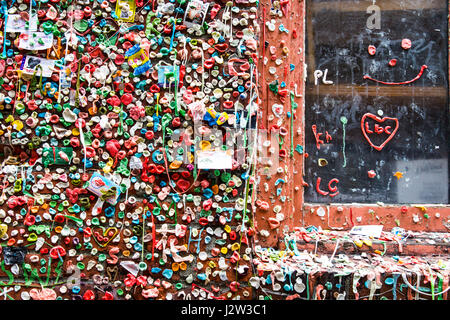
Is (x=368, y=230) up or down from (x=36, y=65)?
down

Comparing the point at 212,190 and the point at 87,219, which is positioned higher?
the point at 212,190

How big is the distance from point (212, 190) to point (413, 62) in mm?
1588

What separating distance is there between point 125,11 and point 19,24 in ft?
2.12

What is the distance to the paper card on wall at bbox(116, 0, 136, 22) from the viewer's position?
212cm

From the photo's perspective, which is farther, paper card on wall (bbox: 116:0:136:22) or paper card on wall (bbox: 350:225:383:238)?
paper card on wall (bbox: 350:225:383:238)

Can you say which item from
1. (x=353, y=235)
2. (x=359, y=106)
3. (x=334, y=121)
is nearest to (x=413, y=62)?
(x=359, y=106)

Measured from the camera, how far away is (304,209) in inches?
90.7

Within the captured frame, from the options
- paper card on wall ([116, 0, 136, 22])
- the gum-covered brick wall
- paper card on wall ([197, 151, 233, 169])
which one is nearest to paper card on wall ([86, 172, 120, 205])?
the gum-covered brick wall

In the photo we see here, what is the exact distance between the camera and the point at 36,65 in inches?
83.7

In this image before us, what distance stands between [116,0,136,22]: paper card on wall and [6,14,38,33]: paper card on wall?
50cm

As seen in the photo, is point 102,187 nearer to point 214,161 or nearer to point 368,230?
point 214,161

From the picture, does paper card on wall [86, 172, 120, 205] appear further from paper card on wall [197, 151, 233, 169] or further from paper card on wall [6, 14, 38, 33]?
paper card on wall [6, 14, 38, 33]

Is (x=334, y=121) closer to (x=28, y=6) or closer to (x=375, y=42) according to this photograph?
(x=375, y=42)

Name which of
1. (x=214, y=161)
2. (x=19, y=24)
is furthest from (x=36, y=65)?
(x=214, y=161)
